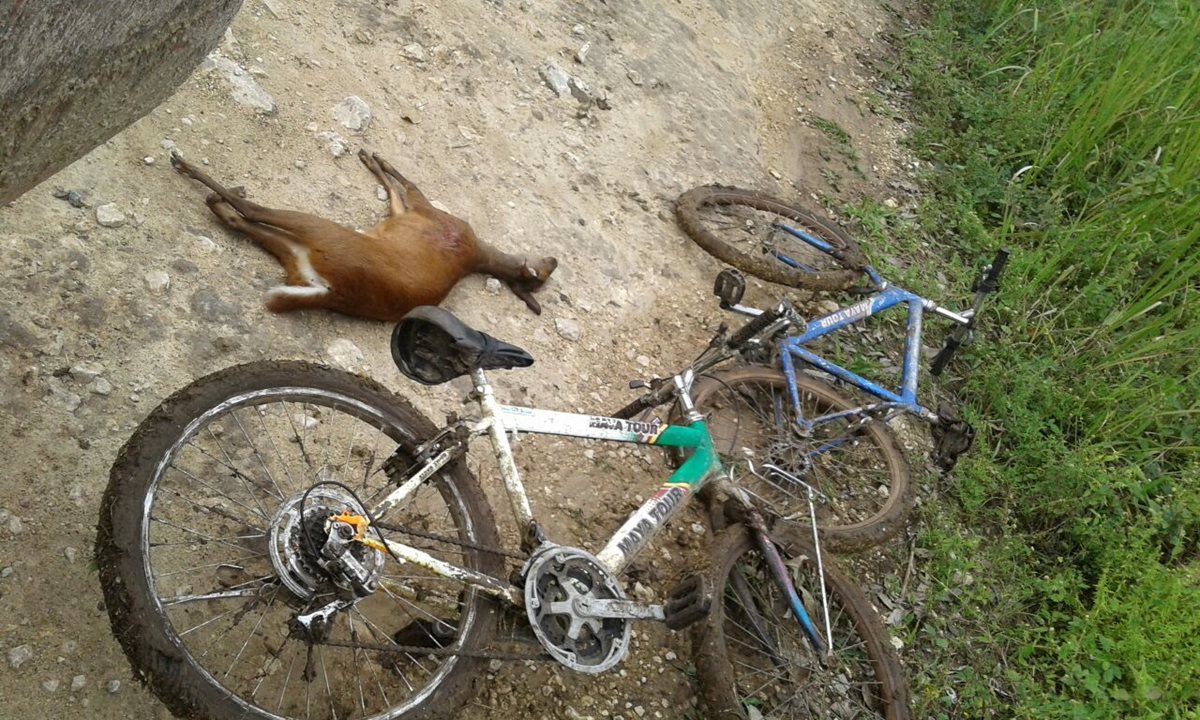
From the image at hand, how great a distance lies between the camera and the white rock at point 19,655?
244 cm

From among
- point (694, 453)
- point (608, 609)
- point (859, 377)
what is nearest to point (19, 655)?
point (608, 609)

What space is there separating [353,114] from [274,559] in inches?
115

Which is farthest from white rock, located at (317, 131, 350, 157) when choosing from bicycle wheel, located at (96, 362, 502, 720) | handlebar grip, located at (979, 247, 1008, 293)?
handlebar grip, located at (979, 247, 1008, 293)

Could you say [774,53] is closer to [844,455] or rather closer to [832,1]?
[832,1]

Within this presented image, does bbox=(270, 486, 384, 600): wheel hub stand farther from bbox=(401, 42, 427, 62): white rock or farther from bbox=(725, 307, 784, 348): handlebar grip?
bbox=(401, 42, 427, 62): white rock

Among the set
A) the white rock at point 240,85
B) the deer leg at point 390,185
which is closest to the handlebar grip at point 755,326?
the deer leg at point 390,185

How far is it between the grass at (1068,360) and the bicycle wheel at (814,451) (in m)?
0.33

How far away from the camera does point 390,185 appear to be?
4.38 m

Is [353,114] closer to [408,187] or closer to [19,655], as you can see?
[408,187]

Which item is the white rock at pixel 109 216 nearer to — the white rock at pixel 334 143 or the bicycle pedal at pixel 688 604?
the white rock at pixel 334 143

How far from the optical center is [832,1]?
8.41m

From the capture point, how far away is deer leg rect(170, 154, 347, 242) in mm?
3736

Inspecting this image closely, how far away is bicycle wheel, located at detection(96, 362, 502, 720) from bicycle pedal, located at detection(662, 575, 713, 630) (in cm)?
57

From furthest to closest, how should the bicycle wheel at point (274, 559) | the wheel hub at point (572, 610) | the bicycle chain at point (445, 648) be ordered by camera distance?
the wheel hub at point (572, 610)
the bicycle chain at point (445, 648)
the bicycle wheel at point (274, 559)
